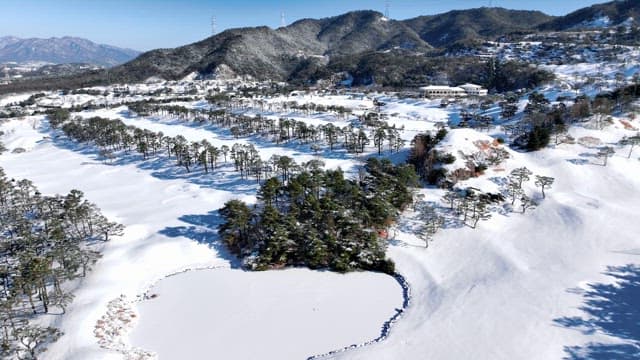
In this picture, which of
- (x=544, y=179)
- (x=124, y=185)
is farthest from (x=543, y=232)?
(x=124, y=185)

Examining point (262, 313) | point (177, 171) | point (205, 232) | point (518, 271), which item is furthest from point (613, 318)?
point (177, 171)

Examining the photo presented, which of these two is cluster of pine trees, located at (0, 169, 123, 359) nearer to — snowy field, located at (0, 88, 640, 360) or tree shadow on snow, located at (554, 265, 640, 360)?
snowy field, located at (0, 88, 640, 360)

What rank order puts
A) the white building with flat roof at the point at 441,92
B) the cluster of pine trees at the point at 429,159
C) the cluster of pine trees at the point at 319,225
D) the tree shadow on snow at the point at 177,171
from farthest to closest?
the white building with flat roof at the point at 441,92 → the tree shadow on snow at the point at 177,171 → the cluster of pine trees at the point at 429,159 → the cluster of pine trees at the point at 319,225

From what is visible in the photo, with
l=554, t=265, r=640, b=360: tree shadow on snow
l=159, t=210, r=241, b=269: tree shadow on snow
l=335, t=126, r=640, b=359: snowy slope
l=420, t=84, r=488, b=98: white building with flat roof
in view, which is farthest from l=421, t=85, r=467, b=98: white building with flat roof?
l=554, t=265, r=640, b=360: tree shadow on snow

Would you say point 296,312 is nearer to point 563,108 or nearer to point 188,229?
point 188,229

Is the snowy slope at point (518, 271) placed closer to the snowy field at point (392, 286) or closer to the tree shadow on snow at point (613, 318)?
the snowy field at point (392, 286)

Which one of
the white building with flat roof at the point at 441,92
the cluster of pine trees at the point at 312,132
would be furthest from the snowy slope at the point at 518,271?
the white building with flat roof at the point at 441,92
